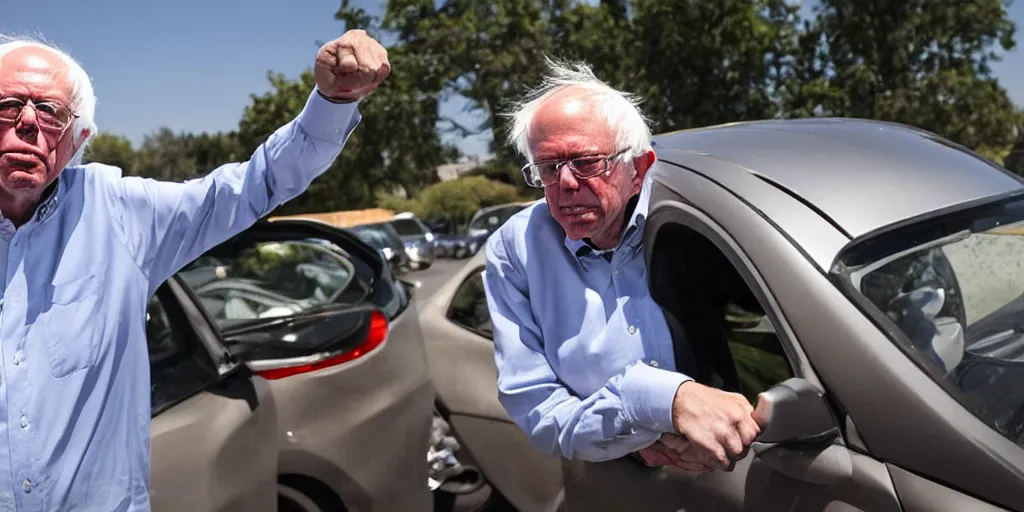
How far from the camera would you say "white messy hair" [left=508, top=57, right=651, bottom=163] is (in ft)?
6.28

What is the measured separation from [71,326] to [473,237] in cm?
2274

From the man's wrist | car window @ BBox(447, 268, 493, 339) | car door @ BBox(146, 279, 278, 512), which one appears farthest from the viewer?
car window @ BBox(447, 268, 493, 339)

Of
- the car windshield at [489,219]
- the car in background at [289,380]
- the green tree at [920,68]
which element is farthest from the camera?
the green tree at [920,68]

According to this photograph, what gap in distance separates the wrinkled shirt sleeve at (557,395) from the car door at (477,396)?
787 millimetres

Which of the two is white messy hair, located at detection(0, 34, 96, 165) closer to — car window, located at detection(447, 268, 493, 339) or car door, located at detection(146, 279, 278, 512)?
car door, located at detection(146, 279, 278, 512)

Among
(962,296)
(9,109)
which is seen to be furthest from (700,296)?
(9,109)

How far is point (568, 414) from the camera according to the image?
187 cm

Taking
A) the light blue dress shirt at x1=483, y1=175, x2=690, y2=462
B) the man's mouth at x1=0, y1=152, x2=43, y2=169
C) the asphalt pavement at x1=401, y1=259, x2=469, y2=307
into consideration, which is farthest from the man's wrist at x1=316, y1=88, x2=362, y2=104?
the asphalt pavement at x1=401, y1=259, x2=469, y2=307

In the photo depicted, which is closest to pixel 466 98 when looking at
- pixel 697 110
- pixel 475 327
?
pixel 697 110

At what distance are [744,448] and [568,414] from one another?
0.43m

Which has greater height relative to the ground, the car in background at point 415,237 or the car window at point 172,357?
the car window at point 172,357

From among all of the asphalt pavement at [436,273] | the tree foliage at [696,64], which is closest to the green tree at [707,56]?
the tree foliage at [696,64]

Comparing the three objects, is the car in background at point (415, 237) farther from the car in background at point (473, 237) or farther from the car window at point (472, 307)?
the car window at point (472, 307)

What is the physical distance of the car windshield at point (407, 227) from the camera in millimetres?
23641
